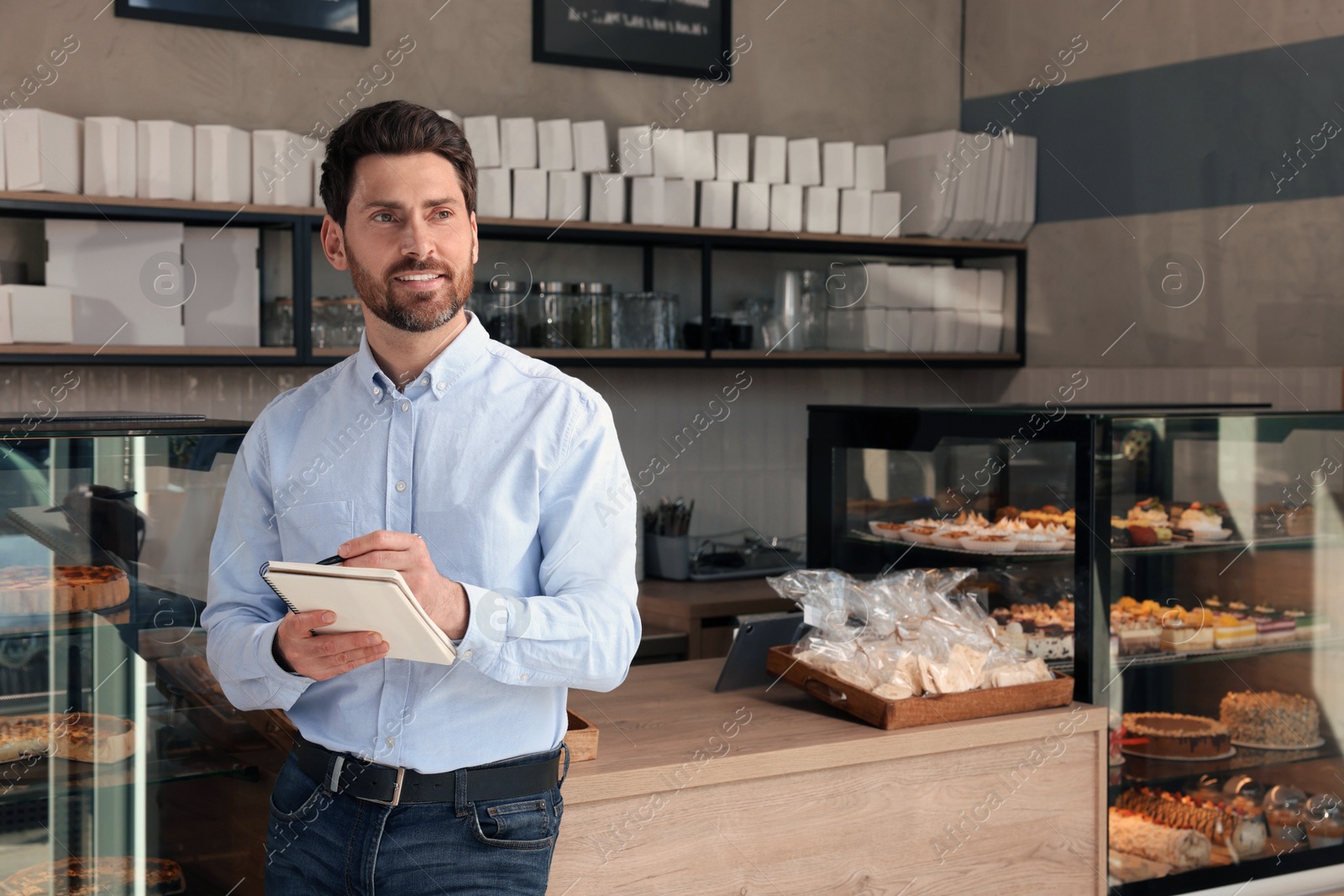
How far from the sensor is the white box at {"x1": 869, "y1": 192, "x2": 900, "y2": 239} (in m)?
4.59

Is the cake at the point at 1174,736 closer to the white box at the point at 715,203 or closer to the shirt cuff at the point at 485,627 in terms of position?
the shirt cuff at the point at 485,627

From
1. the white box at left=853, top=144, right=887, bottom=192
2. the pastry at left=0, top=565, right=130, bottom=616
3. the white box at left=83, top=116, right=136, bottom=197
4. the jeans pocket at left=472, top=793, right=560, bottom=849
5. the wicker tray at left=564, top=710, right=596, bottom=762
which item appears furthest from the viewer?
the white box at left=853, top=144, right=887, bottom=192

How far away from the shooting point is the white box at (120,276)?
3391mm

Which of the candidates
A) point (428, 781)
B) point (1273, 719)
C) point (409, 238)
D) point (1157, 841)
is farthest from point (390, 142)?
point (1273, 719)

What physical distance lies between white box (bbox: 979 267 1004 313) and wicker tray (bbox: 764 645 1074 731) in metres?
2.71

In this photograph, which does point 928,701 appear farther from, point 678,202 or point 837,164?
point 837,164

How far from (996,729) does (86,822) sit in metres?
1.46

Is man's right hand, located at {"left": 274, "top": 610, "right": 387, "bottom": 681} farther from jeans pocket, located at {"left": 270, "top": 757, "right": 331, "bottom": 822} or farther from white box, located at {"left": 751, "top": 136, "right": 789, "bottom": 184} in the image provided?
white box, located at {"left": 751, "top": 136, "right": 789, "bottom": 184}

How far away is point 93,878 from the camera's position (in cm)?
181

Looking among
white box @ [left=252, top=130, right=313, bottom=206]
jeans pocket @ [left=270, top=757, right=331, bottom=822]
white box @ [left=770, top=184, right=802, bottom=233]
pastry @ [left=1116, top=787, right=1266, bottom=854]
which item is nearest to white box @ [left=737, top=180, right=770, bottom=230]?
white box @ [left=770, top=184, right=802, bottom=233]

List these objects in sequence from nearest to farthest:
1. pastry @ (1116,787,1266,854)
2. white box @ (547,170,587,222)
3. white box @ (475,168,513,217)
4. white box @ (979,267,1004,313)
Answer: pastry @ (1116,787,1266,854)
white box @ (475,168,513,217)
white box @ (547,170,587,222)
white box @ (979,267,1004,313)

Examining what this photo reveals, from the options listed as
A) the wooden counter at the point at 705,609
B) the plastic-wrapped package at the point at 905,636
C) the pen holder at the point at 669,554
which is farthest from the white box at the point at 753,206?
the plastic-wrapped package at the point at 905,636

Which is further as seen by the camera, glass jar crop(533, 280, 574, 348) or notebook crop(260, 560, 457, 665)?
glass jar crop(533, 280, 574, 348)

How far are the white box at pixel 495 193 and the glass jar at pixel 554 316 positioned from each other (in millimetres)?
267
